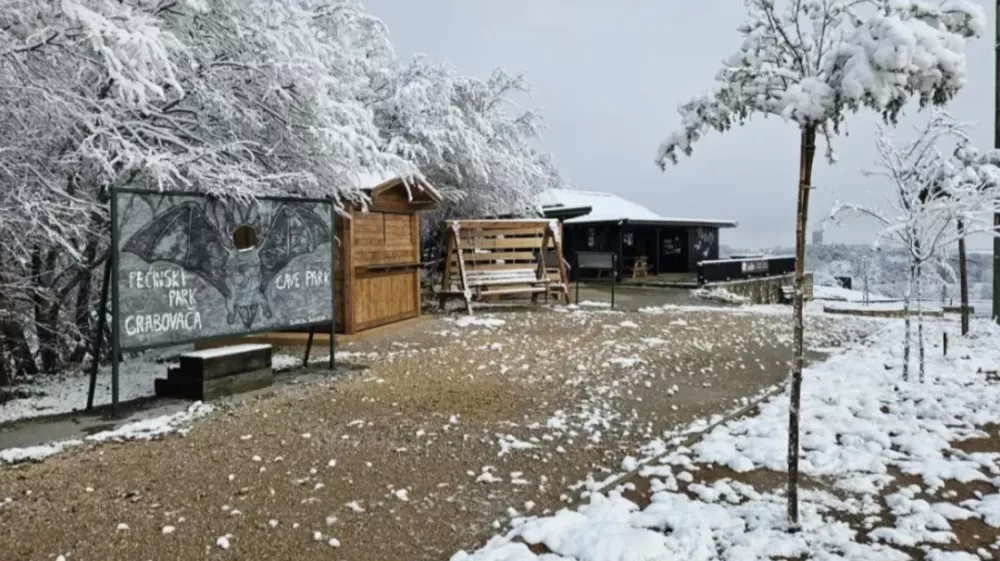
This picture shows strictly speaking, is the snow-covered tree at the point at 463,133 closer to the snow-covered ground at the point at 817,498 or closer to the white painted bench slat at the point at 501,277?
Result: the white painted bench slat at the point at 501,277

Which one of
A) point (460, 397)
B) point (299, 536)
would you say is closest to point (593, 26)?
point (460, 397)

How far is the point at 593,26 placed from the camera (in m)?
14.9

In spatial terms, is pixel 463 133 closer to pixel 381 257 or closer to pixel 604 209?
pixel 381 257

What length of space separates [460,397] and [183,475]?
2.58 metres

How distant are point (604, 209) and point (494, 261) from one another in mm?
17274

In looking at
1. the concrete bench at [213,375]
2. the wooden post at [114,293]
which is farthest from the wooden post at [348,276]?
the wooden post at [114,293]

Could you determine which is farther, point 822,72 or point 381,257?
point 381,257

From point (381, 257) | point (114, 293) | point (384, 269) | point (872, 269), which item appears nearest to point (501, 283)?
point (384, 269)

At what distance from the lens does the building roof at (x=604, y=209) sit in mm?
25355

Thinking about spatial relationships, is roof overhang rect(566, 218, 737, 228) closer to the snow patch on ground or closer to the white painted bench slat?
the white painted bench slat

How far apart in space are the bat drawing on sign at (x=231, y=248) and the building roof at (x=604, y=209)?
16664mm

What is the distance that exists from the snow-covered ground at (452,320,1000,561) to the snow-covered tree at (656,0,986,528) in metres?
0.35

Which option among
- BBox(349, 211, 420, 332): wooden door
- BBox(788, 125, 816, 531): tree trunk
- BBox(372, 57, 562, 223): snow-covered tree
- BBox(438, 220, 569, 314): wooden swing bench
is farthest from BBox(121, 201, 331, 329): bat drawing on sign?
BBox(372, 57, 562, 223): snow-covered tree

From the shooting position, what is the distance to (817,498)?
3648 millimetres
